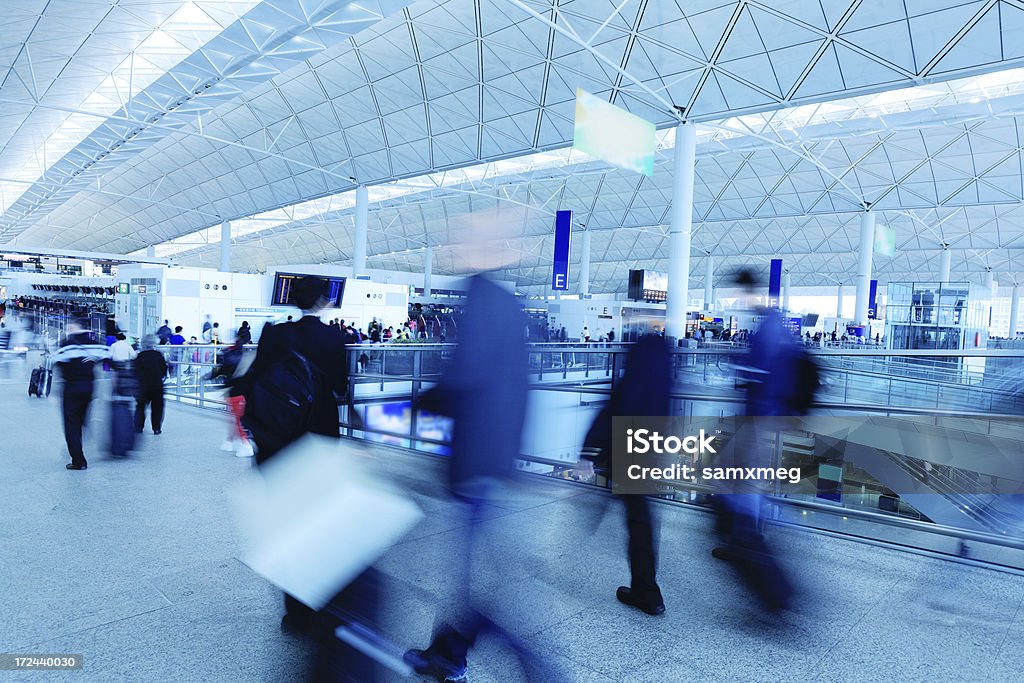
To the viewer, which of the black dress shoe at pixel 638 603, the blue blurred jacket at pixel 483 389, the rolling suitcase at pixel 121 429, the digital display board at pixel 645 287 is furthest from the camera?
the digital display board at pixel 645 287

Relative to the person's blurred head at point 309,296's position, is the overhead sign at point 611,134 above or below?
above

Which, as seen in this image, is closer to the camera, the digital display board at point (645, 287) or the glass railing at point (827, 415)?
the glass railing at point (827, 415)

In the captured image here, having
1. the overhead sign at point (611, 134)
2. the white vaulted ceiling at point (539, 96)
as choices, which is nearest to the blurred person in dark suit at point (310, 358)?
the overhead sign at point (611, 134)

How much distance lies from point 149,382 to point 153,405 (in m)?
0.51

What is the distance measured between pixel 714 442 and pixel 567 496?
Result: 146 cm

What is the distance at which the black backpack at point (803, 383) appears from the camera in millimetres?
3975

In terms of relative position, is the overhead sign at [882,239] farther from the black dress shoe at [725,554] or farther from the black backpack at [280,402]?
the black backpack at [280,402]

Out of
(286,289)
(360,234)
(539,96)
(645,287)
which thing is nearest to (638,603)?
(539,96)

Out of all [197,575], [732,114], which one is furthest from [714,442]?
[732,114]

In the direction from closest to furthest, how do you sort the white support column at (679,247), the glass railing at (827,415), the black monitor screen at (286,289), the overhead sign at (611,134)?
the glass railing at (827,415)
the overhead sign at (611,134)
the white support column at (679,247)
the black monitor screen at (286,289)

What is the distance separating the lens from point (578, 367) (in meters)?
14.5

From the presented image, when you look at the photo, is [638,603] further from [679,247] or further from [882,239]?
[882,239]

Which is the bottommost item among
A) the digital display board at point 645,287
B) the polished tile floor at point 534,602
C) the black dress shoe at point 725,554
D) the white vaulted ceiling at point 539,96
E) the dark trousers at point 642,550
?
the polished tile floor at point 534,602

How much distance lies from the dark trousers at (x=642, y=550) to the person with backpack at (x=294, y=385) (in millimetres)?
1746
